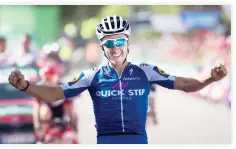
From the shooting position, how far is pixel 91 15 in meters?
6.12

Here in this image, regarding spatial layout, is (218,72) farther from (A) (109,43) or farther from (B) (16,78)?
(B) (16,78)

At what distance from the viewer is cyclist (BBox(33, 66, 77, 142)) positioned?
20.6 feet

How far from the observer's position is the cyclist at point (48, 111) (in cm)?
629

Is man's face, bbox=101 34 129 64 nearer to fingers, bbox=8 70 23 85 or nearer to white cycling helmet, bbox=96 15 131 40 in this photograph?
white cycling helmet, bbox=96 15 131 40

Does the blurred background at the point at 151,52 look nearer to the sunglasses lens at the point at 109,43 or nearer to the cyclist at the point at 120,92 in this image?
the sunglasses lens at the point at 109,43

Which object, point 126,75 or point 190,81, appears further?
point 126,75

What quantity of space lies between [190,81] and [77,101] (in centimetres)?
195

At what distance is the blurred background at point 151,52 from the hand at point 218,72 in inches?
74.0

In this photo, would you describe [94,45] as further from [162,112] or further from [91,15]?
[162,112]

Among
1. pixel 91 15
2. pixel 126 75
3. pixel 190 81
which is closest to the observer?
pixel 190 81

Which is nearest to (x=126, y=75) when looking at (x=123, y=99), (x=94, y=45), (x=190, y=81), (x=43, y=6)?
(x=123, y=99)

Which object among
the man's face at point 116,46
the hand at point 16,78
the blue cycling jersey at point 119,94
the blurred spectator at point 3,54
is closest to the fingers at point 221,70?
the blue cycling jersey at point 119,94

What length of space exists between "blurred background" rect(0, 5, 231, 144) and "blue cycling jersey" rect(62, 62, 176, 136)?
1.30 m

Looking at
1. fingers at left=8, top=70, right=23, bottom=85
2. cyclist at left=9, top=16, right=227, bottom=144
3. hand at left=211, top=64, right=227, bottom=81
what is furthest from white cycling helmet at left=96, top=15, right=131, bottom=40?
fingers at left=8, top=70, right=23, bottom=85
